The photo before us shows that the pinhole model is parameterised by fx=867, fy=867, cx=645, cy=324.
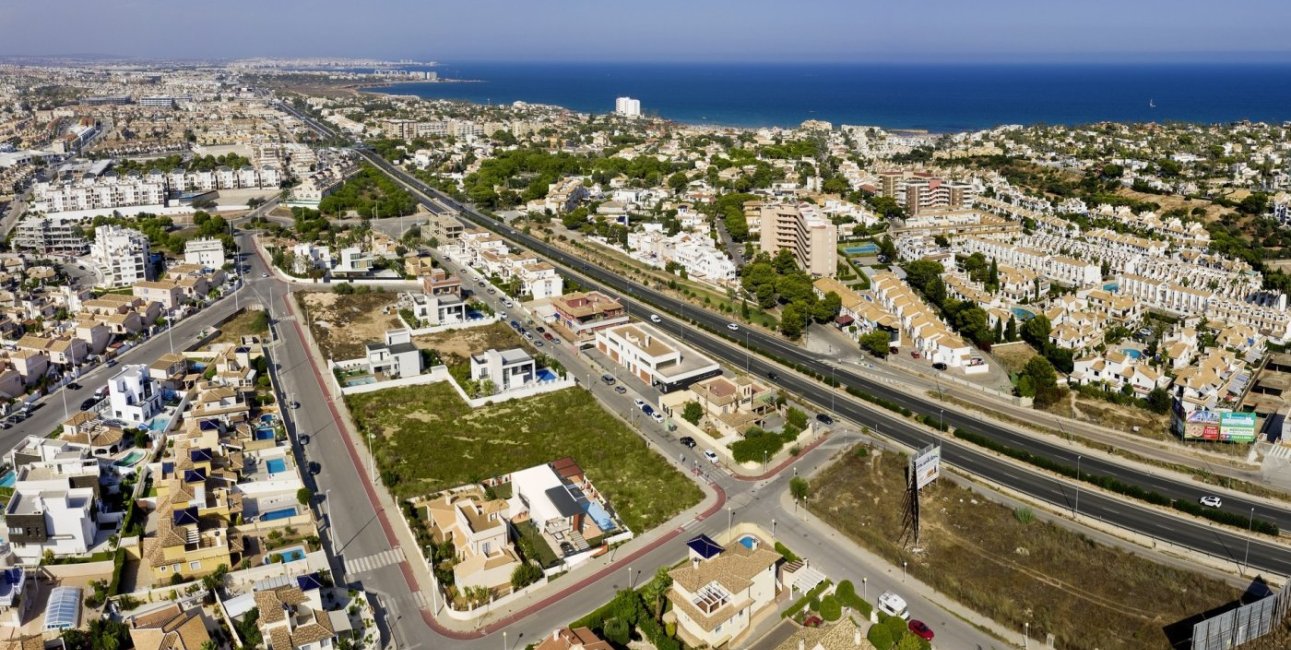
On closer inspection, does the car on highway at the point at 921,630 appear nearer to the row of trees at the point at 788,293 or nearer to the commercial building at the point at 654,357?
the commercial building at the point at 654,357

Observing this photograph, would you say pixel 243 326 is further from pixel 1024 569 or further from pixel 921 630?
pixel 1024 569

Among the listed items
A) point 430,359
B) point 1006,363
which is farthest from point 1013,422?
point 430,359

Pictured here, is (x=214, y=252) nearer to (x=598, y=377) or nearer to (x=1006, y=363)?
(x=598, y=377)

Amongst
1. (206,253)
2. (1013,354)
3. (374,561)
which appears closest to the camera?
(374,561)

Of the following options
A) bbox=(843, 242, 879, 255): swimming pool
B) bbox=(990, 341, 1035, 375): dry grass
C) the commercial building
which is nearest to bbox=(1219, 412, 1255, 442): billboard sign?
bbox=(990, 341, 1035, 375): dry grass

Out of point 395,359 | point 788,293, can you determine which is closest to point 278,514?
point 395,359

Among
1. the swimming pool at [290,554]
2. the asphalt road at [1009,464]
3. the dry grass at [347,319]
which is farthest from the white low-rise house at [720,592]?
the dry grass at [347,319]

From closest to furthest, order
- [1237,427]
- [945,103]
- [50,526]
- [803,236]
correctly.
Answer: [50,526], [1237,427], [803,236], [945,103]
